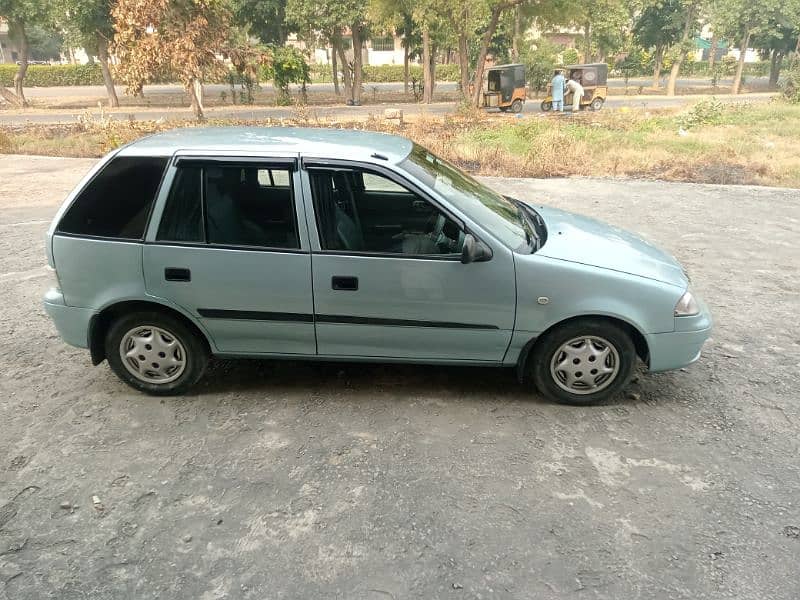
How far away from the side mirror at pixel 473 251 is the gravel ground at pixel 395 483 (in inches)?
39.8

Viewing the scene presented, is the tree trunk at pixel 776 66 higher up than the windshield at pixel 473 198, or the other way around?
the tree trunk at pixel 776 66

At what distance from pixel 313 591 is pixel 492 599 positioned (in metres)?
0.75

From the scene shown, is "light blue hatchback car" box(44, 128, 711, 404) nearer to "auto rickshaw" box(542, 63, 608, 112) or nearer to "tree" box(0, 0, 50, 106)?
"auto rickshaw" box(542, 63, 608, 112)

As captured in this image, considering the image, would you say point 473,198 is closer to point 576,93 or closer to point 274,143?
point 274,143

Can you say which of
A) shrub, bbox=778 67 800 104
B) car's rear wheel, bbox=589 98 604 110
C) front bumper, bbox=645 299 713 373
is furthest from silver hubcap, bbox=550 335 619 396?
shrub, bbox=778 67 800 104

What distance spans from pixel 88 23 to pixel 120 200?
101ft

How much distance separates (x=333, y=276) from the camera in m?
3.67

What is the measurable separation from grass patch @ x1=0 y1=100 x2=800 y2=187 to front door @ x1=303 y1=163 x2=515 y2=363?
8.91 m

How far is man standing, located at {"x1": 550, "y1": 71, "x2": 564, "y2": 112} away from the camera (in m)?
25.1

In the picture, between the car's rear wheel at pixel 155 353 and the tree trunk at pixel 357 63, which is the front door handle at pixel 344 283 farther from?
the tree trunk at pixel 357 63

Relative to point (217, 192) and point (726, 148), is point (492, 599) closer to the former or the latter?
point (217, 192)

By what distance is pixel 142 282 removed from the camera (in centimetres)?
375

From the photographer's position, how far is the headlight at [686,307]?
368 centimetres

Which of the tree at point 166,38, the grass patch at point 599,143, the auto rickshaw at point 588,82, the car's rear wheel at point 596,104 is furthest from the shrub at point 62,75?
the car's rear wheel at point 596,104
